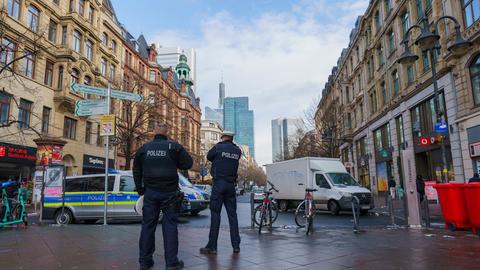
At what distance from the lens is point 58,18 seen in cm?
2911

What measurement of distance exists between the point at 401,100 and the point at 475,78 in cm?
907

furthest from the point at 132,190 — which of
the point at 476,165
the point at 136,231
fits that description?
the point at 476,165

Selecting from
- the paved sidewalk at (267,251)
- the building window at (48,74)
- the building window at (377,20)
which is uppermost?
the building window at (377,20)

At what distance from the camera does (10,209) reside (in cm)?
Result: 1048

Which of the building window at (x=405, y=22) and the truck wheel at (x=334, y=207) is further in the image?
the building window at (x=405, y=22)

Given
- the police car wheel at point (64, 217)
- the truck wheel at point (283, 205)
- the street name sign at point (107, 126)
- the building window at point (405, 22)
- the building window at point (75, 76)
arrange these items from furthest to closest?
the building window at point (75, 76)
the building window at point (405, 22)
the truck wheel at point (283, 205)
the police car wheel at point (64, 217)
the street name sign at point (107, 126)

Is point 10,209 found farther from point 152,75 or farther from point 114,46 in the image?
point 152,75

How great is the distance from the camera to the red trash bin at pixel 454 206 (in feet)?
29.4

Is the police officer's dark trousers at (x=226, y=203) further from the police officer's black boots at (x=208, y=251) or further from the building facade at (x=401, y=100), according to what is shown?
the building facade at (x=401, y=100)

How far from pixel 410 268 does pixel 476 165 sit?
16369mm

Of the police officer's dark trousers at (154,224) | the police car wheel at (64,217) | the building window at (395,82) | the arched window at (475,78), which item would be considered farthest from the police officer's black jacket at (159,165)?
the building window at (395,82)

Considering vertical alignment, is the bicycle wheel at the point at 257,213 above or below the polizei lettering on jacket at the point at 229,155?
below

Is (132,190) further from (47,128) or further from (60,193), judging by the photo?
(47,128)

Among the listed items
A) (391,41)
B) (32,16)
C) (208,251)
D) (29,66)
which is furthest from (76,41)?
(208,251)
